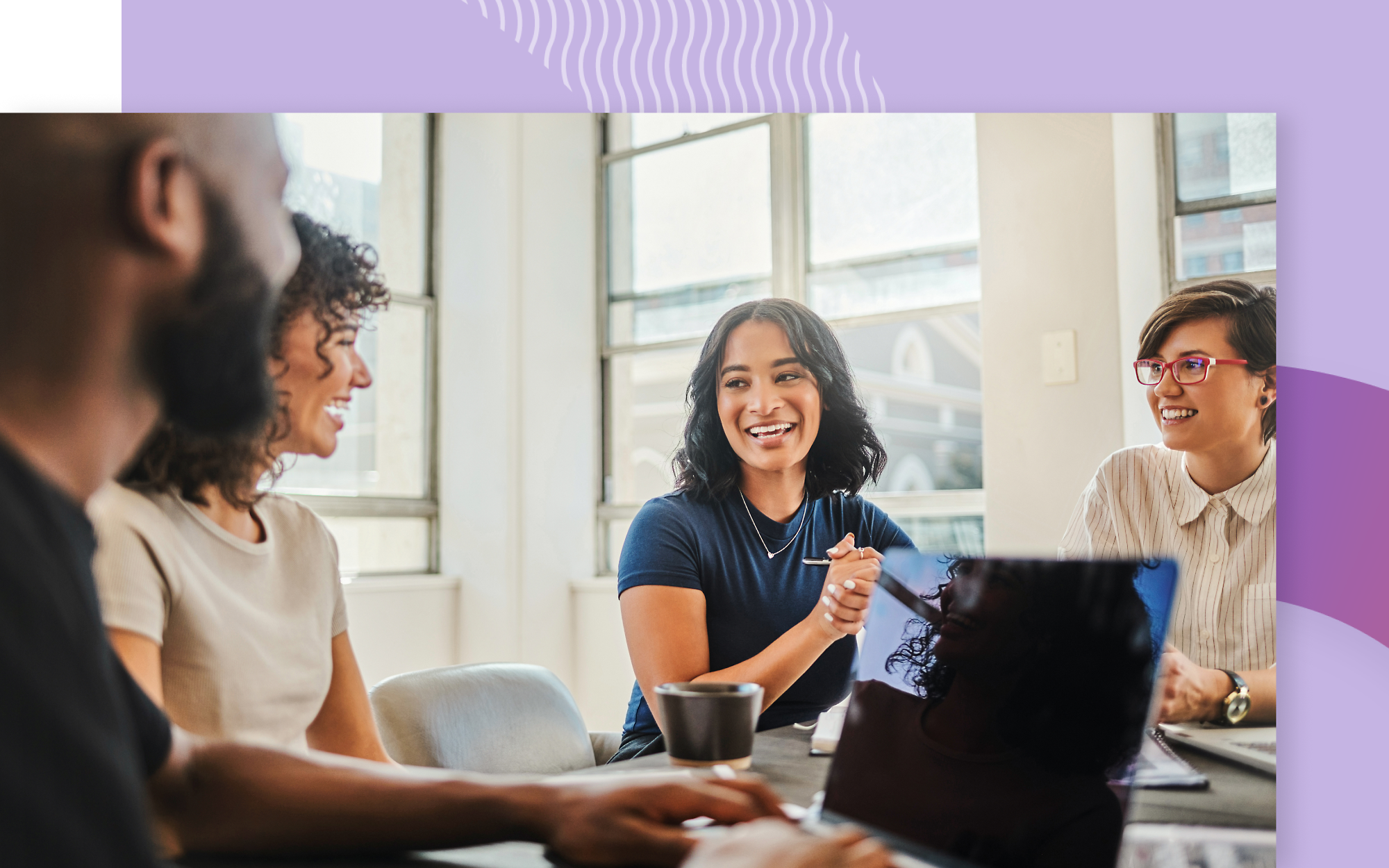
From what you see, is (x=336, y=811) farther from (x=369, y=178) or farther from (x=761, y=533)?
(x=369, y=178)

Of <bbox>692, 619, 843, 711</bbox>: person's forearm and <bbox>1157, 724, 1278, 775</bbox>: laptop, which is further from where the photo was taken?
<bbox>692, 619, 843, 711</bbox>: person's forearm

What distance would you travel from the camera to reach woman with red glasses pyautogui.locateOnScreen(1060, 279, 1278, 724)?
0.97m

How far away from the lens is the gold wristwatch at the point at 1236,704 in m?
0.93

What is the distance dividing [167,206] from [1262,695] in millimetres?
1081

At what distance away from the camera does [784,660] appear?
38.7 inches

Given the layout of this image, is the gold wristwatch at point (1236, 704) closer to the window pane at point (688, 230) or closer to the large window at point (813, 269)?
the large window at point (813, 269)

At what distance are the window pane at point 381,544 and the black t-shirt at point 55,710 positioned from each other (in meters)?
0.36

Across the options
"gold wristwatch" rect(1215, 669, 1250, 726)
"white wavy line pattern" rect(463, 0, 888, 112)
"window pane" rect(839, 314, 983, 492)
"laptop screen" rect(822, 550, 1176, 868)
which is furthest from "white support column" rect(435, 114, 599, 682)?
"gold wristwatch" rect(1215, 669, 1250, 726)

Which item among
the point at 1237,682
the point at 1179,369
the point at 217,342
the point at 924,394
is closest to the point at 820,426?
the point at 924,394

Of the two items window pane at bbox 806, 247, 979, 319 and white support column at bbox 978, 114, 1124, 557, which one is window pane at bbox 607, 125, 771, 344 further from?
white support column at bbox 978, 114, 1124, 557

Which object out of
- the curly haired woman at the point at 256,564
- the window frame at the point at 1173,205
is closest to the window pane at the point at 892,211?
the window frame at the point at 1173,205

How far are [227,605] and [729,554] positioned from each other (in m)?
0.47

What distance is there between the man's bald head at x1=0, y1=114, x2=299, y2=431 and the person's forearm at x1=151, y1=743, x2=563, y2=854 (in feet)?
0.88

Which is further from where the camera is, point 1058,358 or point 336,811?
point 1058,358
